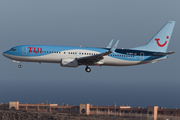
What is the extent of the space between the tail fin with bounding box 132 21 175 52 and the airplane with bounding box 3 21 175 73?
1.05 metres

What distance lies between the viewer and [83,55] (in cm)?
6291

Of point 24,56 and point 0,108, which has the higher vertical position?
point 24,56

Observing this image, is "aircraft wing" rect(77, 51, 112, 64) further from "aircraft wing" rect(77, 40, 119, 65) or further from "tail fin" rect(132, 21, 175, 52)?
"tail fin" rect(132, 21, 175, 52)

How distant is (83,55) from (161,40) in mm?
20453

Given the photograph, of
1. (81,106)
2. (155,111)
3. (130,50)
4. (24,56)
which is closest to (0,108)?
(81,106)

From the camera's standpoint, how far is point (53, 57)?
2440 inches

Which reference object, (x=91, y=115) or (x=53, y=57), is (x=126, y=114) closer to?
(x=91, y=115)

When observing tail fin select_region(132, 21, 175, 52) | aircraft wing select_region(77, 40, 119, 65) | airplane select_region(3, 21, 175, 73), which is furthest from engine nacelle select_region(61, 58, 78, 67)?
tail fin select_region(132, 21, 175, 52)

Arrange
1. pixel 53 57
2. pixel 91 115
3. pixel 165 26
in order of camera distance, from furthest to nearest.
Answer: pixel 91 115, pixel 165 26, pixel 53 57

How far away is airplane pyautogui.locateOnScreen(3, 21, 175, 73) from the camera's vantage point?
6188 centimetres

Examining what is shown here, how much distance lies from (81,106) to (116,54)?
59.8 meters

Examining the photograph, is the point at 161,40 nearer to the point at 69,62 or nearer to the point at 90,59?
the point at 90,59

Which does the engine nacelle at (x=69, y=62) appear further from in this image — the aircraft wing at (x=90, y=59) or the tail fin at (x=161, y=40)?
the tail fin at (x=161, y=40)

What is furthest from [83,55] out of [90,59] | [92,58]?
[92,58]
